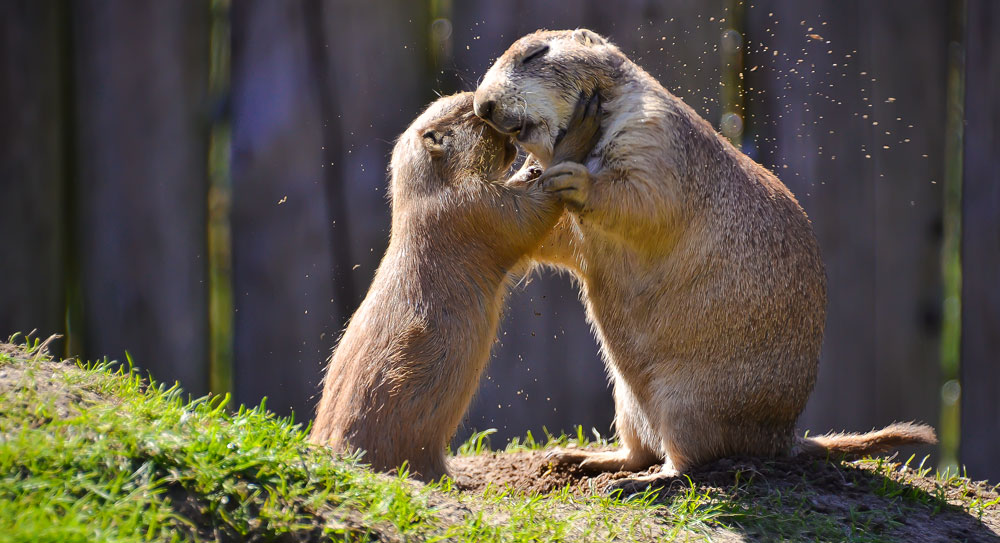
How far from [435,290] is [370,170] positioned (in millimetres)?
1753

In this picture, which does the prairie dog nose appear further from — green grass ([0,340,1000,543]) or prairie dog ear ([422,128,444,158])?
green grass ([0,340,1000,543])

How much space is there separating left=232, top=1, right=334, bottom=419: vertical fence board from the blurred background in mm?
14

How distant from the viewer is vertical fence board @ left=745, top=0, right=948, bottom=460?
581cm

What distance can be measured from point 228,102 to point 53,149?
3.79ft

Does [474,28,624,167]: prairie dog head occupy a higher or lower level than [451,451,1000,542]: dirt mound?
higher

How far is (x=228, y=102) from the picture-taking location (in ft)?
19.6

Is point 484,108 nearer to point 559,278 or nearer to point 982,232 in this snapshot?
point 559,278

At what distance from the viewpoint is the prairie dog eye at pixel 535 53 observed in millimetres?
4672

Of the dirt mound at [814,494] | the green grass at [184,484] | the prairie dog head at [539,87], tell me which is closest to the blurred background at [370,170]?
the dirt mound at [814,494]

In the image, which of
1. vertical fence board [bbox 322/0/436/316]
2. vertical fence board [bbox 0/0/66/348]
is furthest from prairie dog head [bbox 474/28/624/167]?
vertical fence board [bbox 0/0/66/348]

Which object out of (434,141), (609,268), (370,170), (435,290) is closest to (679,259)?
(609,268)

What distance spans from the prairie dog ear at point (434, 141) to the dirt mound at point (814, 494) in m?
1.68

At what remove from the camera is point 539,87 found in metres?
4.61

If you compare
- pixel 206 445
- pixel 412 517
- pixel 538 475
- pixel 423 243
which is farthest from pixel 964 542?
pixel 206 445
